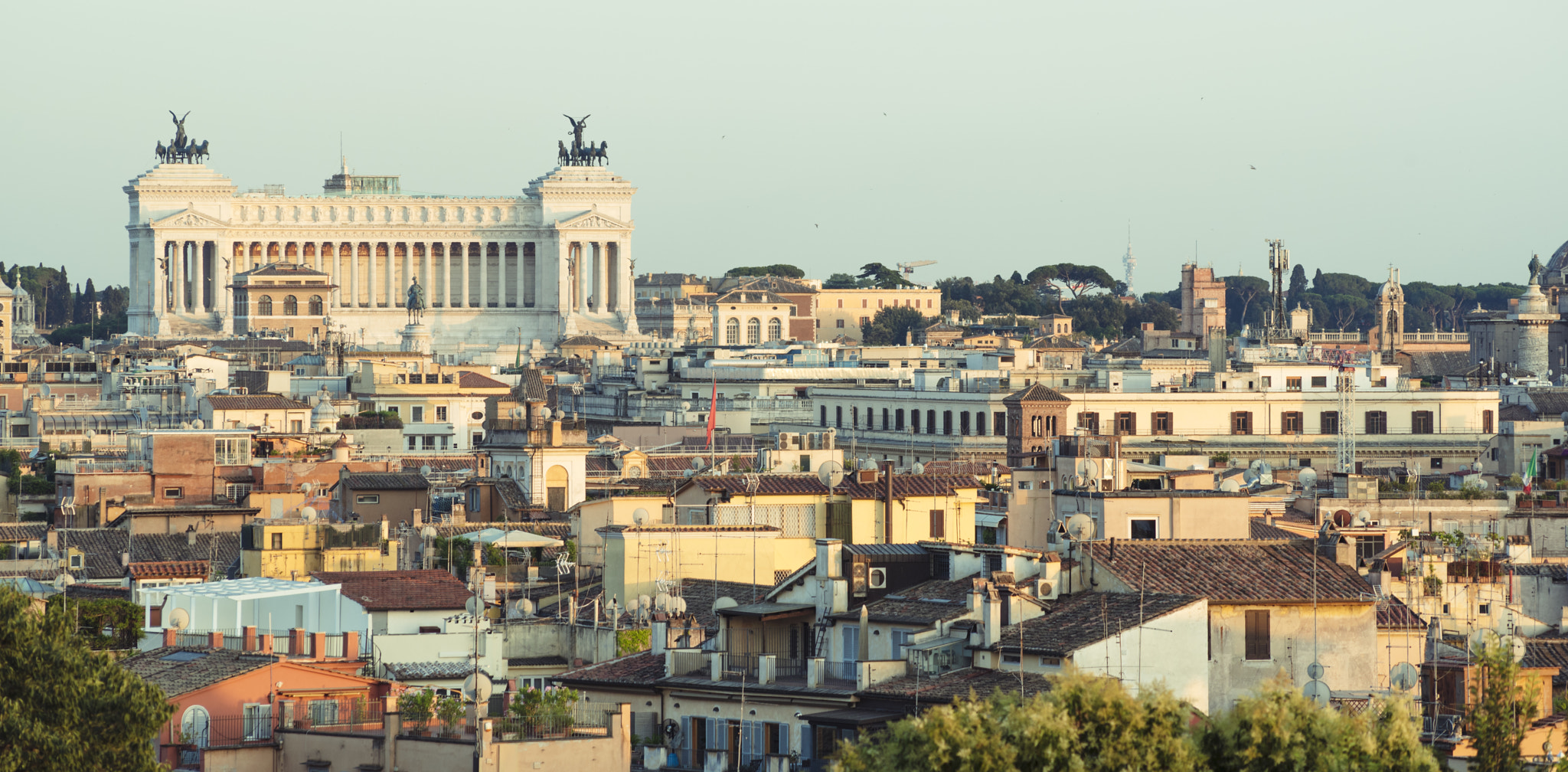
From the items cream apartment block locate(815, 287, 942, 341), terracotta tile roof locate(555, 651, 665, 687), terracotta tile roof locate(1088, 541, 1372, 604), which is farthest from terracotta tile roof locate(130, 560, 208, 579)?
cream apartment block locate(815, 287, 942, 341)

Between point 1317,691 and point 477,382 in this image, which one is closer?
point 1317,691

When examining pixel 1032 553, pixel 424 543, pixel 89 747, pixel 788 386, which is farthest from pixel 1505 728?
pixel 788 386

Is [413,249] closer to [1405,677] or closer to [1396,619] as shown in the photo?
[1396,619]

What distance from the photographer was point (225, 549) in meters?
37.3

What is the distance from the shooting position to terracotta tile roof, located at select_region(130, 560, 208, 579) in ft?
111

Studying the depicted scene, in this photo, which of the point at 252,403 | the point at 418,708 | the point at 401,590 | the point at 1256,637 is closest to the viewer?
the point at 418,708

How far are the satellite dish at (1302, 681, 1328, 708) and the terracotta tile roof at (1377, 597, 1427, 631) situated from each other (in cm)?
338

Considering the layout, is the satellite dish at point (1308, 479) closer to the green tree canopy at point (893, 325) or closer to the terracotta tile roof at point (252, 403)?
the terracotta tile roof at point (252, 403)

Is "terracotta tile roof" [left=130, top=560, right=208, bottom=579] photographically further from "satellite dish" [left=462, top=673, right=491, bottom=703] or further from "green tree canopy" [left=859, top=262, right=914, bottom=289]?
"green tree canopy" [left=859, top=262, right=914, bottom=289]

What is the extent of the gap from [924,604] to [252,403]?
47.8m

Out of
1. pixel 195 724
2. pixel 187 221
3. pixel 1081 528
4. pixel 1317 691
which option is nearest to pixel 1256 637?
pixel 1317 691

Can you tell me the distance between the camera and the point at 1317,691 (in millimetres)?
19594

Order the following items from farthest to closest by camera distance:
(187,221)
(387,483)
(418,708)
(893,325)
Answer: (893,325)
(187,221)
(387,483)
(418,708)

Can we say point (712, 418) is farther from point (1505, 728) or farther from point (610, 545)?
point (1505, 728)
